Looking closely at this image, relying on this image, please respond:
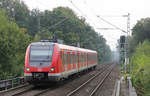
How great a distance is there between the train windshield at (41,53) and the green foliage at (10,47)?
6.81 metres

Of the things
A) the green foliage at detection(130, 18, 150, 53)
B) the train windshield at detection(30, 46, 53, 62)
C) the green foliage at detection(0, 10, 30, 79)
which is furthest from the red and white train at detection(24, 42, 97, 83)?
the green foliage at detection(130, 18, 150, 53)

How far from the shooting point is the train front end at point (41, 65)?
17.1 m

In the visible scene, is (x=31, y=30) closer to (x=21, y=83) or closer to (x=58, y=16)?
(x=58, y=16)

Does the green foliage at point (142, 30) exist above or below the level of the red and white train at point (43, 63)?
above

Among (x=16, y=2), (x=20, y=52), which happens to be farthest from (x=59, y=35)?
(x=20, y=52)

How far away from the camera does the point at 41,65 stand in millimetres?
17281

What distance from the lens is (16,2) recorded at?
67312 mm

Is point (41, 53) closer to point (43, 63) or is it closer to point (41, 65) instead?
point (43, 63)

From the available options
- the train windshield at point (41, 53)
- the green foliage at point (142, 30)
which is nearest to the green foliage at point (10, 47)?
the train windshield at point (41, 53)

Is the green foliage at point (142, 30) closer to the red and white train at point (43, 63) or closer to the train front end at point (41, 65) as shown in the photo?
the red and white train at point (43, 63)

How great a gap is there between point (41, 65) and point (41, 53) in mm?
928

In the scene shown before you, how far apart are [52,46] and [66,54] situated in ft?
8.88

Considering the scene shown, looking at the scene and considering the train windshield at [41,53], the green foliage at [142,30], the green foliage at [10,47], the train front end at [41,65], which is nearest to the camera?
the train front end at [41,65]

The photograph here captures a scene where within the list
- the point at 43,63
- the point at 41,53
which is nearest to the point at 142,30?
the point at 41,53
